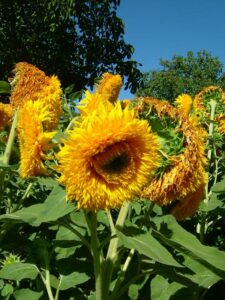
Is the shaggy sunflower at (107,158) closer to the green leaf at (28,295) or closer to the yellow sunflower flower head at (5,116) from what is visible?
the green leaf at (28,295)

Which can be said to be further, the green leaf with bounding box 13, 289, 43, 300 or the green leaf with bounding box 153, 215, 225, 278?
the green leaf with bounding box 13, 289, 43, 300

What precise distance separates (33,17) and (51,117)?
1410 centimetres

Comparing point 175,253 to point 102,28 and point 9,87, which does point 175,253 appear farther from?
point 102,28

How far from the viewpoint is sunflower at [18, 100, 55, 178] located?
4.77ft

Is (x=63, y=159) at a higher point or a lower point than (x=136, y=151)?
lower

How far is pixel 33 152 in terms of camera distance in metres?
1.44

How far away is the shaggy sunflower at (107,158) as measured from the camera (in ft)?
4.20

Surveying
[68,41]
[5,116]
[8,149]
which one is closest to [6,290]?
[8,149]

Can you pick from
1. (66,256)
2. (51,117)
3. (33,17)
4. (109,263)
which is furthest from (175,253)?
(33,17)

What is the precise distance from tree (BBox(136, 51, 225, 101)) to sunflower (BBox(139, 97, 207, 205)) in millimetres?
38834

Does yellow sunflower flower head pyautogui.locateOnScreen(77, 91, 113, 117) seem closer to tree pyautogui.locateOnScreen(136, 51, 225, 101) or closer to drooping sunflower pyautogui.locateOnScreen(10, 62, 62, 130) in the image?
drooping sunflower pyautogui.locateOnScreen(10, 62, 62, 130)

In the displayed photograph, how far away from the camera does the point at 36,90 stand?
1682 mm

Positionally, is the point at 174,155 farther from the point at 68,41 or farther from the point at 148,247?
the point at 68,41

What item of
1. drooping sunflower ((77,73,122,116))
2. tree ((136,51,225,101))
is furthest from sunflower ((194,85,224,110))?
tree ((136,51,225,101))
